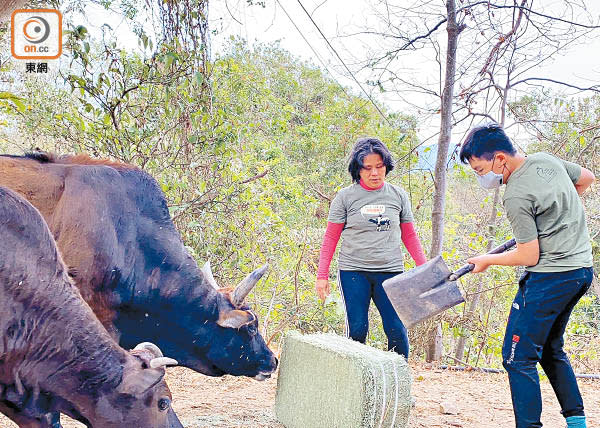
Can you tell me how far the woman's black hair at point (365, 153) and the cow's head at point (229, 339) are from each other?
96 cm

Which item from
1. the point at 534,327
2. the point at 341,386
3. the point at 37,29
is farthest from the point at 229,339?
the point at 37,29

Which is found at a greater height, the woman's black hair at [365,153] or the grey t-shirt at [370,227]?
the woman's black hair at [365,153]

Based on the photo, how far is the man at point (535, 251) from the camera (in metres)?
3.38

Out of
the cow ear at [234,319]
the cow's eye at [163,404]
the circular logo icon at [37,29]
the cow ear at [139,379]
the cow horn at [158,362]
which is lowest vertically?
the cow's eye at [163,404]

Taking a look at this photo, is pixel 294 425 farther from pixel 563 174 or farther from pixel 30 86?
pixel 30 86

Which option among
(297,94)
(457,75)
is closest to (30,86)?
(457,75)

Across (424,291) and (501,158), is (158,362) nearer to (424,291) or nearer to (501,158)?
(424,291)

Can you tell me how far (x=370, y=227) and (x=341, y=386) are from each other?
1.21 m

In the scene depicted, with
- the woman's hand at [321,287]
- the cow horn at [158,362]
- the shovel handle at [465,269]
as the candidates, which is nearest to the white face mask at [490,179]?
the shovel handle at [465,269]

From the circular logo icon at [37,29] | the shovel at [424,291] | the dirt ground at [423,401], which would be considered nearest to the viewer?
the shovel at [424,291]

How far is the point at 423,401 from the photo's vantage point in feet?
16.8

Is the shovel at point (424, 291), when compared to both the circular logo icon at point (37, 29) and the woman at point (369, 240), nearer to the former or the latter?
the woman at point (369, 240)

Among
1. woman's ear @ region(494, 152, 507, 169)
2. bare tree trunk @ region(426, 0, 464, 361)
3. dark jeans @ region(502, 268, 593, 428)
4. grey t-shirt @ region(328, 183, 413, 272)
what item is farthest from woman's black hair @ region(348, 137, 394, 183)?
bare tree trunk @ region(426, 0, 464, 361)

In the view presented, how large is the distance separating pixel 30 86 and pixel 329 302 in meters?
4.23
